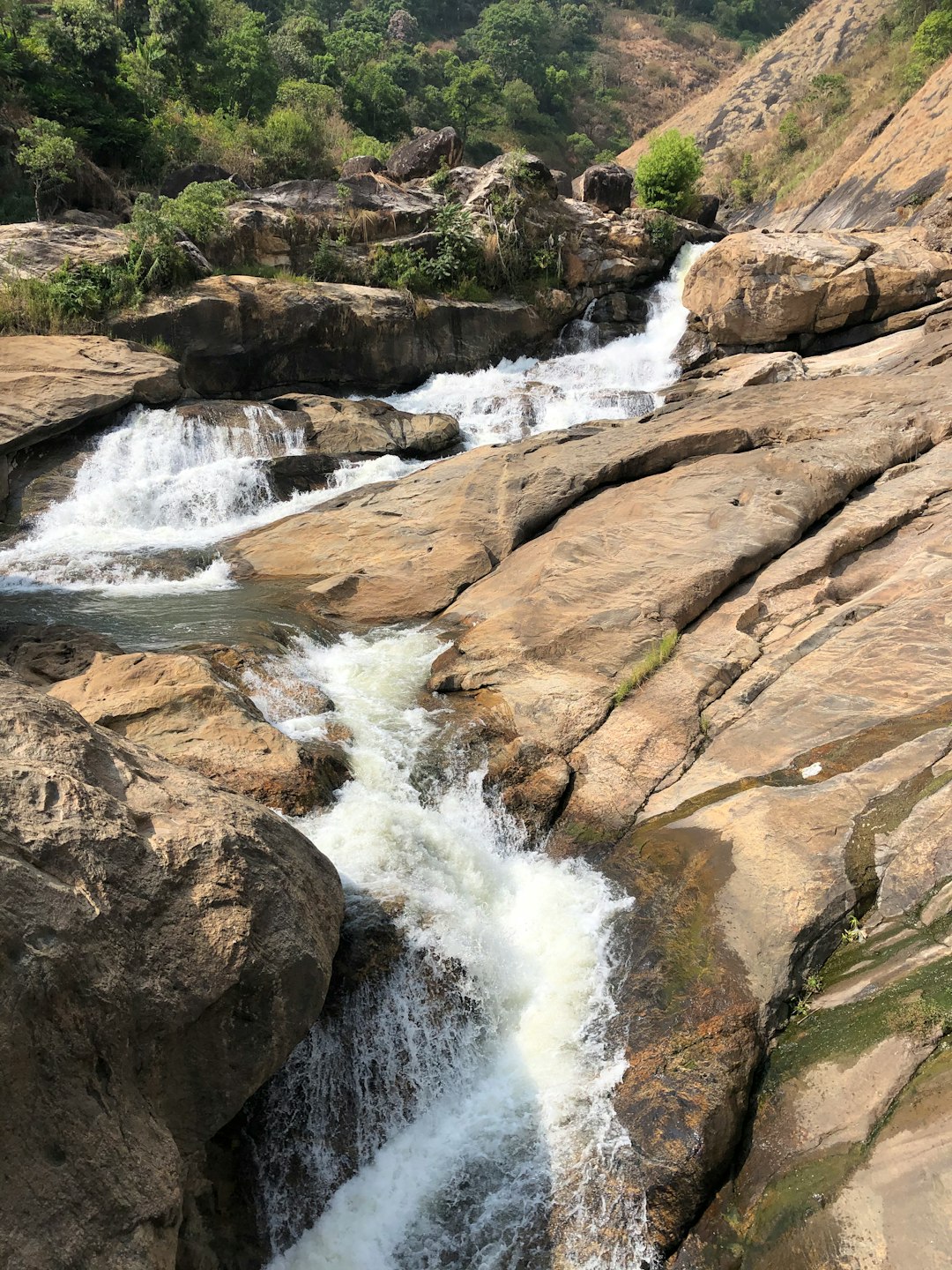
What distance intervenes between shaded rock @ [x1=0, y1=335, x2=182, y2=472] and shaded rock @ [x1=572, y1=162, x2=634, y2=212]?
559 inches

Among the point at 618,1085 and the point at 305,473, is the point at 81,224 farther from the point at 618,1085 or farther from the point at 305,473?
the point at 618,1085

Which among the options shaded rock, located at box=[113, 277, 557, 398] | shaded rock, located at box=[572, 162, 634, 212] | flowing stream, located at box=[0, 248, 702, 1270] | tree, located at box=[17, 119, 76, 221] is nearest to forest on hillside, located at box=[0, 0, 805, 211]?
tree, located at box=[17, 119, 76, 221]

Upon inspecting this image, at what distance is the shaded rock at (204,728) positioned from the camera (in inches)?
223

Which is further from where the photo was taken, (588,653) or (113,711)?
(588,653)

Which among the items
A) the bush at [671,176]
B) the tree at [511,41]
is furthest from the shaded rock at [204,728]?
the tree at [511,41]

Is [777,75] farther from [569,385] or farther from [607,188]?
[569,385]

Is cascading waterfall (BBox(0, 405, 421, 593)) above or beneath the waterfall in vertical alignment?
above

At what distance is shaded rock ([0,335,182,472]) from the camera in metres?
12.0

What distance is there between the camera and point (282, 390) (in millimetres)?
16891

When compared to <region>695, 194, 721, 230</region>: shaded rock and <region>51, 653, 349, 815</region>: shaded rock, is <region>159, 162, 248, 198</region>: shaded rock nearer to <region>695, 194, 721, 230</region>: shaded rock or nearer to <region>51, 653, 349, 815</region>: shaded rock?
<region>695, 194, 721, 230</region>: shaded rock

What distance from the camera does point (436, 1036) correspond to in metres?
4.75

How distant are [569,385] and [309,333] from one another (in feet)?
Result: 18.2

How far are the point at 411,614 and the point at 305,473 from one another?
201 inches

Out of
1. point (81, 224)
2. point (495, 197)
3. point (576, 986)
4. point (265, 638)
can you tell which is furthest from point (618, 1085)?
point (495, 197)
